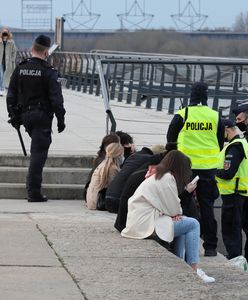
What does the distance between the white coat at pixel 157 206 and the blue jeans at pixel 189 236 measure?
2.9 inches

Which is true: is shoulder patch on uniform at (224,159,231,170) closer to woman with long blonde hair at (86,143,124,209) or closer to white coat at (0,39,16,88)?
woman with long blonde hair at (86,143,124,209)

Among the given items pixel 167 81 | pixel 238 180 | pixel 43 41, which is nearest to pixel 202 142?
pixel 238 180

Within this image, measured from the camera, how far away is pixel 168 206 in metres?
7.97

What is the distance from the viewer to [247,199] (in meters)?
9.70

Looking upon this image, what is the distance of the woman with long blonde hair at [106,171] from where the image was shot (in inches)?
408

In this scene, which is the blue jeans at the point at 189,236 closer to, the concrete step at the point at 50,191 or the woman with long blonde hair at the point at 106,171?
the woman with long blonde hair at the point at 106,171

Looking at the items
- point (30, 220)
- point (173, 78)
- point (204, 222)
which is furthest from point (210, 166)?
point (173, 78)

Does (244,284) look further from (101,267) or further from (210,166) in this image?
(210,166)

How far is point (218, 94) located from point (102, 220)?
35.3 feet

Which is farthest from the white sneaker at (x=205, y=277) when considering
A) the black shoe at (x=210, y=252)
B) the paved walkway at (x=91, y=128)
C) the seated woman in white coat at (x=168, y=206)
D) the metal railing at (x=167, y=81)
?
the metal railing at (x=167, y=81)

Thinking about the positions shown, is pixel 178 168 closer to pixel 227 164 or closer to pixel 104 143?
pixel 227 164

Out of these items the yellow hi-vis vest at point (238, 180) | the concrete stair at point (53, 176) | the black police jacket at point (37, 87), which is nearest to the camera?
the yellow hi-vis vest at point (238, 180)

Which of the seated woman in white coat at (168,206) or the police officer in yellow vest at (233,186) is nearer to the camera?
the seated woman in white coat at (168,206)

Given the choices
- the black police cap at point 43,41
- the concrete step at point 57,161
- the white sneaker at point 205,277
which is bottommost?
the concrete step at point 57,161
